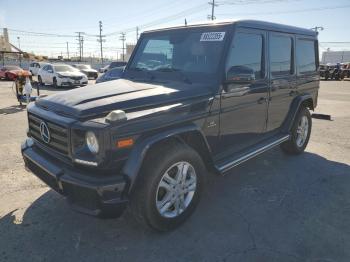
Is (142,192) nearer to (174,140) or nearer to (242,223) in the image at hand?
(174,140)

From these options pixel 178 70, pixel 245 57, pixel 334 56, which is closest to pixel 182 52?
pixel 178 70

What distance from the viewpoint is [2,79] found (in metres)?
29.5

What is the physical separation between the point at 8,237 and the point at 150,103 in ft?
6.47

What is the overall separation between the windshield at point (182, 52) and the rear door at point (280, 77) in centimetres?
116

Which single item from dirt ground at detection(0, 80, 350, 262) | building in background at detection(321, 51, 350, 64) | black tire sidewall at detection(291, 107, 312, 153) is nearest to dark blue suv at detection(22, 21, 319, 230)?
dirt ground at detection(0, 80, 350, 262)

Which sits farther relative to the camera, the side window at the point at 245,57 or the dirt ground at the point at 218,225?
the side window at the point at 245,57

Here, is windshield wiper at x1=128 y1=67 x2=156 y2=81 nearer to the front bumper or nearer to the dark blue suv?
the dark blue suv

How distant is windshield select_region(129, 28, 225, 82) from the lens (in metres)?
3.72

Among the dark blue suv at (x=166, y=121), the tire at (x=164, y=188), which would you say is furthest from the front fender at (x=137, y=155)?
the tire at (x=164, y=188)

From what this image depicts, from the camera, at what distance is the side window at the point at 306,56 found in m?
5.32

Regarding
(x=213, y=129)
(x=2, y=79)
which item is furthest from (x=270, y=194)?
(x=2, y=79)

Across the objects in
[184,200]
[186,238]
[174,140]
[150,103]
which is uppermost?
[150,103]

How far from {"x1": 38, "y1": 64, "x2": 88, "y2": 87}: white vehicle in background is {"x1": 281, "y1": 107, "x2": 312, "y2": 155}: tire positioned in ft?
54.1

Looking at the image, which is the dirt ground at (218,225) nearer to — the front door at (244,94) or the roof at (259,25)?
the front door at (244,94)
